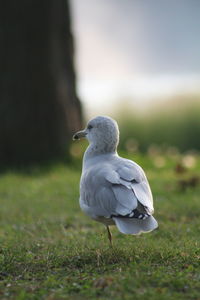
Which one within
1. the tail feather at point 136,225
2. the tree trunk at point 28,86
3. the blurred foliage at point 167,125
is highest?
the tail feather at point 136,225

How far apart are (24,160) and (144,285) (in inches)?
345

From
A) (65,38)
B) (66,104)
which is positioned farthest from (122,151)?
(65,38)

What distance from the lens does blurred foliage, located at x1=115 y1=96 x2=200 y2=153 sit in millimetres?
20266

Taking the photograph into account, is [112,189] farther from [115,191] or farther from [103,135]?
[103,135]

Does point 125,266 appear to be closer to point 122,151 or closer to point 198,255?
point 198,255

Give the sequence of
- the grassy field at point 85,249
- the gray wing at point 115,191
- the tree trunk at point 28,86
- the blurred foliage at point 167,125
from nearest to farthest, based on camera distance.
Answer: the grassy field at point 85,249 → the gray wing at point 115,191 → the tree trunk at point 28,86 → the blurred foliage at point 167,125

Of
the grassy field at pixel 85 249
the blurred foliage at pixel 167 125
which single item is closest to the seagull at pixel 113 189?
the grassy field at pixel 85 249

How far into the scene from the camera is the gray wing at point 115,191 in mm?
5684

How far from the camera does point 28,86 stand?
1373 centimetres

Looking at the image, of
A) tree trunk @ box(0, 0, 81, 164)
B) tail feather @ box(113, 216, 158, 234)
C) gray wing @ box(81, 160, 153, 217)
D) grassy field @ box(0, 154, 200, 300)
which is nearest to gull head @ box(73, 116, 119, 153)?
gray wing @ box(81, 160, 153, 217)

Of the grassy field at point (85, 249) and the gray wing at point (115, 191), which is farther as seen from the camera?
the gray wing at point (115, 191)

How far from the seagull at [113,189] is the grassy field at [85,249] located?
384mm

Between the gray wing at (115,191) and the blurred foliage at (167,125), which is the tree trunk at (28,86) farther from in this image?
the gray wing at (115,191)

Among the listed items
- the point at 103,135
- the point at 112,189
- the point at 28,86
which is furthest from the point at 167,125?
the point at 112,189
